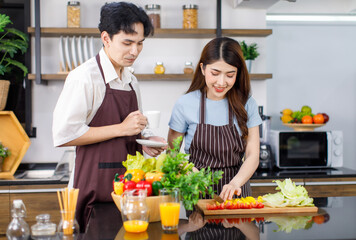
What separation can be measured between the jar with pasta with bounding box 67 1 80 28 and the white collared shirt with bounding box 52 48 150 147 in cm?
185

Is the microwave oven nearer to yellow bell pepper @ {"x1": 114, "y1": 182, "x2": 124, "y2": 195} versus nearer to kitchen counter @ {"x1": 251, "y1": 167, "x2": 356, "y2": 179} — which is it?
kitchen counter @ {"x1": 251, "y1": 167, "x2": 356, "y2": 179}

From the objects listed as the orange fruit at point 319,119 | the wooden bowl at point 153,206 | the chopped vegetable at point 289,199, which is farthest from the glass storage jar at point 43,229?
the orange fruit at point 319,119

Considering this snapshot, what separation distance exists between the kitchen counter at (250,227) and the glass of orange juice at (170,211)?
0.11 ft

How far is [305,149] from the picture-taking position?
3.83 meters

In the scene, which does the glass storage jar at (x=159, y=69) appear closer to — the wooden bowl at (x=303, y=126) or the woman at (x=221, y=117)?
the wooden bowl at (x=303, y=126)

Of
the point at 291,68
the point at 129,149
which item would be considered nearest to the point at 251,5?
the point at 291,68

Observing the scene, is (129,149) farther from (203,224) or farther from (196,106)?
(203,224)

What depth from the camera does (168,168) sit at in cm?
162

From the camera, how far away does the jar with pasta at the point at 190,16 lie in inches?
154

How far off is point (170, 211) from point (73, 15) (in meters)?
2.80

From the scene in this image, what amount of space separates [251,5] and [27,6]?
2060mm

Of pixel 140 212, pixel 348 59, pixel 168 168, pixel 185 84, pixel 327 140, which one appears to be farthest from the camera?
pixel 348 59

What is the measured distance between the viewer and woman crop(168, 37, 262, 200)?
225cm

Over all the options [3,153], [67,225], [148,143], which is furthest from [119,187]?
[3,153]
